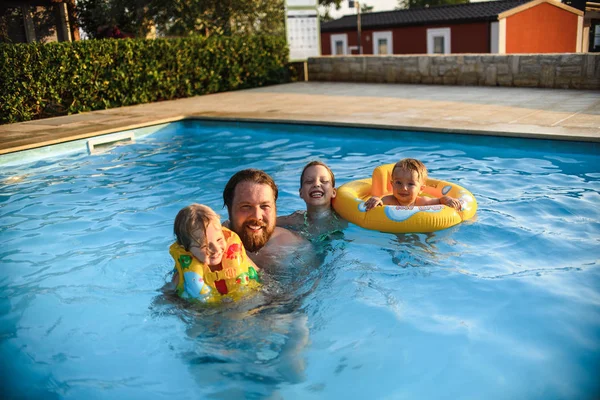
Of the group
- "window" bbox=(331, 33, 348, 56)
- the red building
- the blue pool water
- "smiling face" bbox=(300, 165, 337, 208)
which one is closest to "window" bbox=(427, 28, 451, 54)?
the red building

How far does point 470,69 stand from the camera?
44.5ft

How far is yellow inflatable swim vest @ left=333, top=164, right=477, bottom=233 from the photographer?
16.2 feet

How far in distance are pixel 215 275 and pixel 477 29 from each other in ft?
83.8

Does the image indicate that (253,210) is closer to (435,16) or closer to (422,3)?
(435,16)

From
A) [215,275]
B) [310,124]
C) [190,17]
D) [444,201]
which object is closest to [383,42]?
[190,17]

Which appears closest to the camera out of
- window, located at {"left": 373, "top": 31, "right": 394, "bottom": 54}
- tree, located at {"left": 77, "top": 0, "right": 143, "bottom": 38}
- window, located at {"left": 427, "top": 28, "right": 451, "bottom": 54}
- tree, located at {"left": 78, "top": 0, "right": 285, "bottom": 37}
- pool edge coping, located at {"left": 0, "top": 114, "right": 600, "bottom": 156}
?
pool edge coping, located at {"left": 0, "top": 114, "right": 600, "bottom": 156}

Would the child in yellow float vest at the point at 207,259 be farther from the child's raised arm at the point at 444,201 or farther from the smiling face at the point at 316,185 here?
the child's raised arm at the point at 444,201

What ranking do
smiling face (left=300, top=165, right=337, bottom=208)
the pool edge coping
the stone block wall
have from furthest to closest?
the stone block wall < the pool edge coping < smiling face (left=300, top=165, right=337, bottom=208)

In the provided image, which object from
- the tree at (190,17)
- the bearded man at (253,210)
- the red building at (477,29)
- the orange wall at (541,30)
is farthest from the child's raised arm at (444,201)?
the orange wall at (541,30)

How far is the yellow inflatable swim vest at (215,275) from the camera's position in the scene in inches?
135

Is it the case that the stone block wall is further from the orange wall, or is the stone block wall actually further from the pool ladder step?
the orange wall

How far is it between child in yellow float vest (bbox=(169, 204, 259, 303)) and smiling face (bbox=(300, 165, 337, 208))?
1.21 meters

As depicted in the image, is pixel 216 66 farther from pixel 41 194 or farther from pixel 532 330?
pixel 532 330

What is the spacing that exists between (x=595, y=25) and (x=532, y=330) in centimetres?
2035
